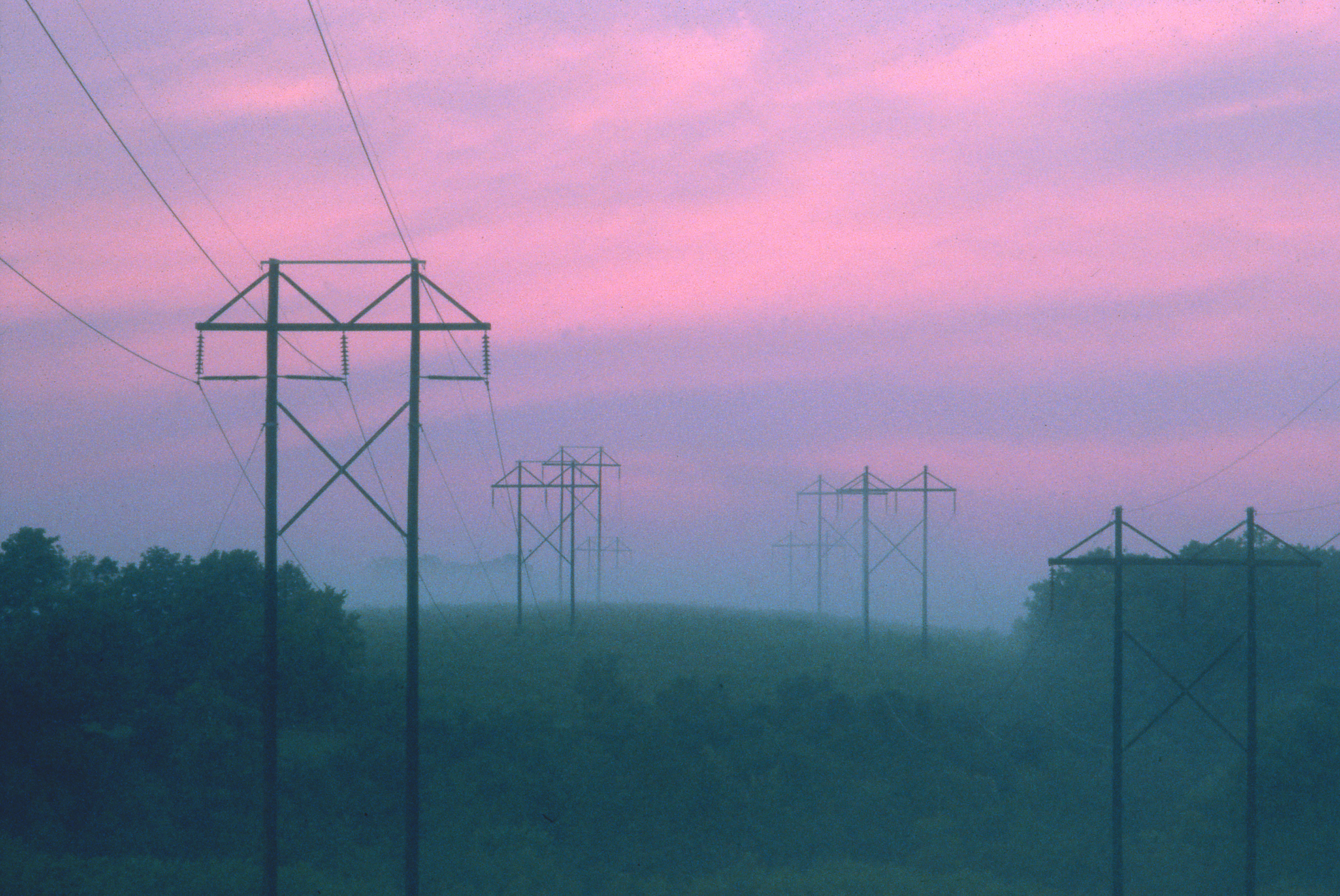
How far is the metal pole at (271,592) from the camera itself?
23641mm

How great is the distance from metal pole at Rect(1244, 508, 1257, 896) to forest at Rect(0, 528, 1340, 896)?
2.80 m

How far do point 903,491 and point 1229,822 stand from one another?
23.1 m

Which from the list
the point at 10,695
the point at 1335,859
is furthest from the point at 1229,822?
the point at 10,695

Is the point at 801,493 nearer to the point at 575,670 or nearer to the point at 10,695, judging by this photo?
the point at 575,670

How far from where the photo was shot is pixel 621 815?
1604 inches

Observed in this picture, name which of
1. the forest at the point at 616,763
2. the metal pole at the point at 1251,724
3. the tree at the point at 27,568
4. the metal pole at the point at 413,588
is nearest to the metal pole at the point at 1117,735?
the metal pole at the point at 1251,724

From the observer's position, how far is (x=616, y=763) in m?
43.0

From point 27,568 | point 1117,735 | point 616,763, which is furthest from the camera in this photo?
point 27,568

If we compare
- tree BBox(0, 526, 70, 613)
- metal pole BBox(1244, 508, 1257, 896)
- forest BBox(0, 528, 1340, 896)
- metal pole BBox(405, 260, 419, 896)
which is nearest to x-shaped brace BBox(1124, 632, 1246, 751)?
metal pole BBox(1244, 508, 1257, 896)

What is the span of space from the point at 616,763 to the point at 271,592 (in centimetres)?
2126

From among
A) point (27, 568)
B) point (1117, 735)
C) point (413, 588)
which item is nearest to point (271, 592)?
point (413, 588)

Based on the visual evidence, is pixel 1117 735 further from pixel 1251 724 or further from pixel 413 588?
pixel 413 588

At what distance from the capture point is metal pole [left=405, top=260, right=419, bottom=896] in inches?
964

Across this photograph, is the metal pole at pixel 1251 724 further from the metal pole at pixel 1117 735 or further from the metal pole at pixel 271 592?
the metal pole at pixel 271 592
